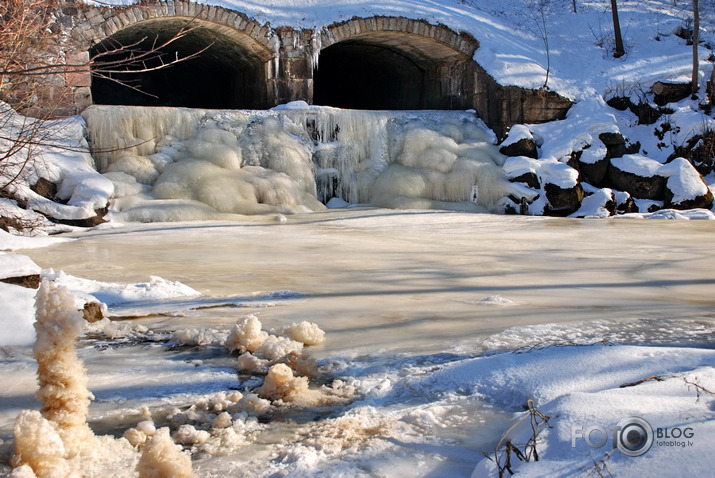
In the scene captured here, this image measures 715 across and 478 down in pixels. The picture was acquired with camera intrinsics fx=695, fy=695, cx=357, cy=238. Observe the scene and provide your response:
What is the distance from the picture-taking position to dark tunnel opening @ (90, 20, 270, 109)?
13.0 metres

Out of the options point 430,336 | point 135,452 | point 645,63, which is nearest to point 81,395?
point 135,452

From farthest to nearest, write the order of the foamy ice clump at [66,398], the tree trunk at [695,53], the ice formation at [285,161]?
the tree trunk at [695,53] → the ice formation at [285,161] → the foamy ice clump at [66,398]

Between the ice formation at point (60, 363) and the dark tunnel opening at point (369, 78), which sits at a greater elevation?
the dark tunnel opening at point (369, 78)

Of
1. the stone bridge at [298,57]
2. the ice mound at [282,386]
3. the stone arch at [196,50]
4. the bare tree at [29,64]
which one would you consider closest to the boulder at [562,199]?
the stone bridge at [298,57]

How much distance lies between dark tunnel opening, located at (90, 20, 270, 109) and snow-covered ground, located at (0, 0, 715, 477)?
410 cm

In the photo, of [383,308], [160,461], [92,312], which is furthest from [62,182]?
[160,461]

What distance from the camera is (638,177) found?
39.5 ft

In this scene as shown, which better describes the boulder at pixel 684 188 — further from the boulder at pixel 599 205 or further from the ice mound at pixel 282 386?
the ice mound at pixel 282 386

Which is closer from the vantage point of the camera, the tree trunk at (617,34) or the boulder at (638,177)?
the boulder at (638,177)

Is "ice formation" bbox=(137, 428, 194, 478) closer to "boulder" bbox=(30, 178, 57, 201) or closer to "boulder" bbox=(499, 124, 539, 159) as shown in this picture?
"boulder" bbox=(30, 178, 57, 201)

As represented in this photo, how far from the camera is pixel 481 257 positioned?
636cm

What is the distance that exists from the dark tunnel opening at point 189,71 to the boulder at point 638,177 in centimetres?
656

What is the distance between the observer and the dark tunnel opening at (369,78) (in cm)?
1563

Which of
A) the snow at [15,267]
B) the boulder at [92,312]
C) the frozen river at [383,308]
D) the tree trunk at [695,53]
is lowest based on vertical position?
the frozen river at [383,308]
